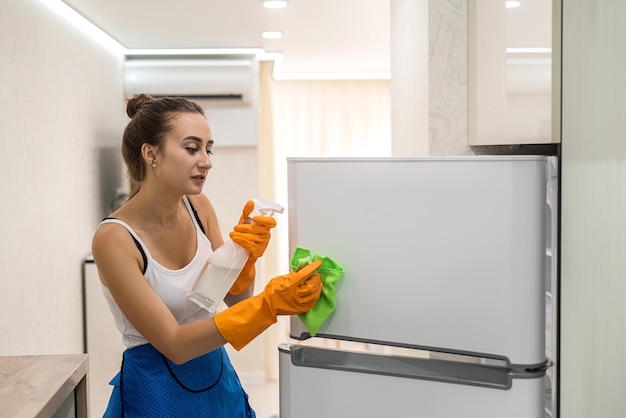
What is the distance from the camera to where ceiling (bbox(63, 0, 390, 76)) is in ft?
10.5

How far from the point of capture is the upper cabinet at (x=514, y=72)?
1.34m

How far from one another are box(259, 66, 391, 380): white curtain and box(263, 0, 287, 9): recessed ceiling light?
2705 mm

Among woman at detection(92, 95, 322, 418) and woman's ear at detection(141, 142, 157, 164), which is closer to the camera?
woman at detection(92, 95, 322, 418)

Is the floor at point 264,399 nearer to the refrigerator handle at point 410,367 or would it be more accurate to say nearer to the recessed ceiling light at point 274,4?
the recessed ceiling light at point 274,4

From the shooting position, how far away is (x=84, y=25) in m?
3.61

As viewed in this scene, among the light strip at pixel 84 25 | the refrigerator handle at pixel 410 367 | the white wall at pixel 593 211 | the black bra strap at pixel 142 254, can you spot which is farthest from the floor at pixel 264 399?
the white wall at pixel 593 211

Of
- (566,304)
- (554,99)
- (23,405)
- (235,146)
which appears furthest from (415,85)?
(235,146)

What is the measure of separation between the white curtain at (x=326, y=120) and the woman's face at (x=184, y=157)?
422 cm

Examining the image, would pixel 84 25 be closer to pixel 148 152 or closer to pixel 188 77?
pixel 188 77

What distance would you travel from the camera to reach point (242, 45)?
14.3 ft

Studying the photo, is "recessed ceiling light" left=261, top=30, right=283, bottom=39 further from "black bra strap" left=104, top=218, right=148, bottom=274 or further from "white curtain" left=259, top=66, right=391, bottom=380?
"black bra strap" left=104, top=218, right=148, bottom=274

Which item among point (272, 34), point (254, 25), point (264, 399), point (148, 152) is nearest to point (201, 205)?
point (148, 152)

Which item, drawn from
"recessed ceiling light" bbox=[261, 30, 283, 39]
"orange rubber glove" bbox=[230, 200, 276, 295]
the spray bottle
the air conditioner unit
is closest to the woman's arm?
the spray bottle

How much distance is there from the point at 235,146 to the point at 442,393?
11.7 ft
